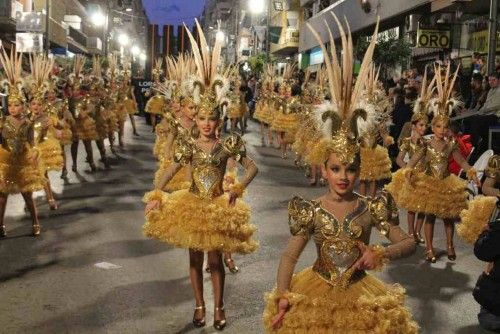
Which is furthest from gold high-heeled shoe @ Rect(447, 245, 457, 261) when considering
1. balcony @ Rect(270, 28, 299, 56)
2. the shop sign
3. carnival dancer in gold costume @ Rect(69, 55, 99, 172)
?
balcony @ Rect(270, 28, 299, 56)

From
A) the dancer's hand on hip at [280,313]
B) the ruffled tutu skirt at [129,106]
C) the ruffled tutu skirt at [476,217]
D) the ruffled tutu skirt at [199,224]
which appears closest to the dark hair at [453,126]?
the ruffled tutu skirt at [476,217]

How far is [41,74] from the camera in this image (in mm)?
12578

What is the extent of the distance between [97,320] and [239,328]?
1.27 m

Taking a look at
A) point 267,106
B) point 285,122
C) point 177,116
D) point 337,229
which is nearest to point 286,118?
point 285,122

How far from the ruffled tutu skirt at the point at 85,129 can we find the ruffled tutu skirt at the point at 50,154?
382cm

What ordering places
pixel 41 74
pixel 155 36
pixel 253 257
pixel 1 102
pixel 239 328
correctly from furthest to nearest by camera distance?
pixel 155 36
pixel 1 102
pixel 41 74
pixel 253 257
pixel 239 328

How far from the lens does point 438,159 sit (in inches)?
360

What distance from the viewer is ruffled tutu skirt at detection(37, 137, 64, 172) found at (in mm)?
12164

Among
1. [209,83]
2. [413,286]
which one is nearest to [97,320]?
[209,83]

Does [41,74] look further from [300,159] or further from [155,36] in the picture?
[155,36]

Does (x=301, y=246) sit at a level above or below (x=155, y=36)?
below

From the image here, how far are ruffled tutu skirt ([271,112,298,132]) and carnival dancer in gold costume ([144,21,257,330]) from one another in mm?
14111

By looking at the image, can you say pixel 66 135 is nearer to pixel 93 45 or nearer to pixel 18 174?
pixel 18 174

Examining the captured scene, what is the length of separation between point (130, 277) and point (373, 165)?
226 inches
